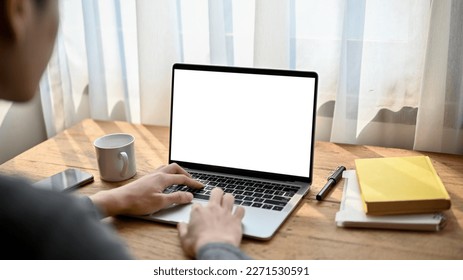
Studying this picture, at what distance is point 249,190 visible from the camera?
1.24 meters

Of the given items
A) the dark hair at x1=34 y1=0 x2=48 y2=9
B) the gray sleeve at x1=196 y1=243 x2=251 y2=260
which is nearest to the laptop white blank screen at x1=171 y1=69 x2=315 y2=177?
the gray sleeve at x1=196 y1=243 x2=251 y2=260

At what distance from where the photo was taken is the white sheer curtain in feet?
4.59

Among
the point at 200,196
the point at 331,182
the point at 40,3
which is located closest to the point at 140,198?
the point at 200,196

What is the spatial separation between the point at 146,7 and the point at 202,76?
1.26 ft

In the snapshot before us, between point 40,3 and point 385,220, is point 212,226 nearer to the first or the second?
point 385,220

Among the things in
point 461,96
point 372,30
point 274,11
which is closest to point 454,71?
point 461,96

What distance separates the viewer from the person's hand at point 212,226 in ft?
3.30

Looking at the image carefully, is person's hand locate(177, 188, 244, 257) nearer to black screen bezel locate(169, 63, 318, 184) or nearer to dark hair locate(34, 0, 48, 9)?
black screen bezel locate(169, 63, 318, 184)

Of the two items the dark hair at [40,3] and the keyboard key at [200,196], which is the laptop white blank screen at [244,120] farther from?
the dark hair at [40,3]

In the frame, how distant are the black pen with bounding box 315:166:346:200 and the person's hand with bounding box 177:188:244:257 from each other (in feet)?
0.62

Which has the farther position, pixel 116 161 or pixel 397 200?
pixel 116 161

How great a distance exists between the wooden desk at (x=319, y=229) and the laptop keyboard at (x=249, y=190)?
41mm

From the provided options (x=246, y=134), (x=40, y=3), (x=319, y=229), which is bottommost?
(x=319, y=229)

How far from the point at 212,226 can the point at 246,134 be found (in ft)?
1.01
